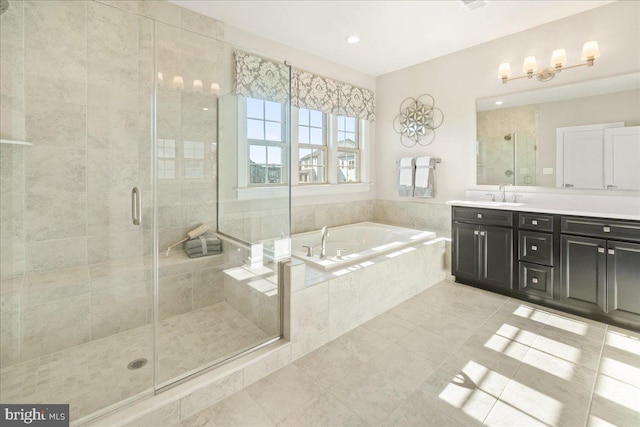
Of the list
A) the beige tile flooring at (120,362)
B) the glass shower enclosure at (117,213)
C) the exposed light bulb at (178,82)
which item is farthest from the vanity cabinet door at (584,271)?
the exposed light bulb at (178,82)

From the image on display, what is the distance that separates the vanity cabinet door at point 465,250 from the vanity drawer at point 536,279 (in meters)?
0.43

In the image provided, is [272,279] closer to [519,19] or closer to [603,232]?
[603,232]

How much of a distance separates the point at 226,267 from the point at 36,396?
4.30 ft

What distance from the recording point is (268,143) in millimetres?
2479

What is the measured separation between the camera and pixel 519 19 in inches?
119

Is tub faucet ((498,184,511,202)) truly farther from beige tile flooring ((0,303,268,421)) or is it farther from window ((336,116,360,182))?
beige tile flooring ((0,303,268,421))

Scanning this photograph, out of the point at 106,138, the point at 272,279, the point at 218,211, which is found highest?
the point at 106,138

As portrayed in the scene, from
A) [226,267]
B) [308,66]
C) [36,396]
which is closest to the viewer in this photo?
[36,396]

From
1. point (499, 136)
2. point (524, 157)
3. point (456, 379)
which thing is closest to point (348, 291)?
point (456, 379)

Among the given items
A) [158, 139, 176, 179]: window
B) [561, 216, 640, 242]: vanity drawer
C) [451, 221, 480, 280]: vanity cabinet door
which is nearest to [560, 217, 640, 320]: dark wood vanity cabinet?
[561, 216, 640, 242]: vanity drawer

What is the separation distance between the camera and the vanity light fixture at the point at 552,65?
2768 millimetres

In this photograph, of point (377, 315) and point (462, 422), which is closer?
point (462, 422)

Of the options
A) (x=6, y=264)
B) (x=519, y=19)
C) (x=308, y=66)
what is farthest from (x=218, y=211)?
(x=519, y=19)

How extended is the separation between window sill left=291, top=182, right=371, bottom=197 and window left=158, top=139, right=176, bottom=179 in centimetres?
149
